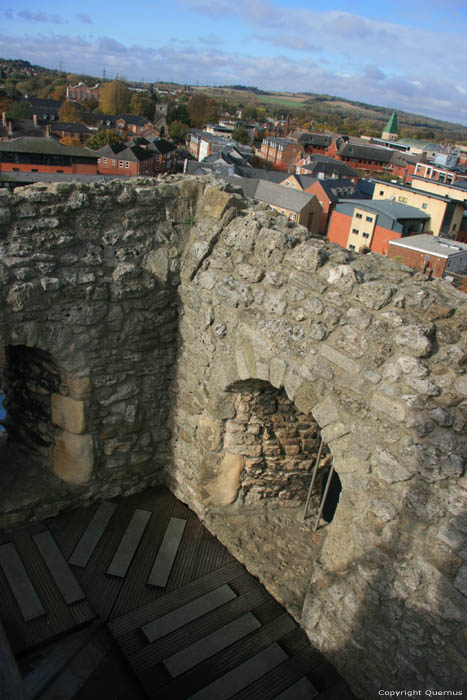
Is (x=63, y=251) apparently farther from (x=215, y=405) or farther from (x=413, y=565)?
(x=413, y=565)

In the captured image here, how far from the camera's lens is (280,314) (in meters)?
4.35

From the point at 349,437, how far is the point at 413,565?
38.7 inches

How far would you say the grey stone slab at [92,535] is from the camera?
497 cm

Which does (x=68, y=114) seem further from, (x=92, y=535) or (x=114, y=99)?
(x=92, y=535)

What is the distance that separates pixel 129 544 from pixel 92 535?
43 cm

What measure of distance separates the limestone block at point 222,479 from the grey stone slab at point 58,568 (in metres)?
1.60

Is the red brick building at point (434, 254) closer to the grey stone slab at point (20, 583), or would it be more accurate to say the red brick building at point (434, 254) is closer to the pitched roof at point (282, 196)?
the pitched roof at point (282, 196)

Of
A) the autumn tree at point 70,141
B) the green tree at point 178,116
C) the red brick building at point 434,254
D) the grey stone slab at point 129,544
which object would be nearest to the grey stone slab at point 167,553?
the grey stone slab at point 129,544

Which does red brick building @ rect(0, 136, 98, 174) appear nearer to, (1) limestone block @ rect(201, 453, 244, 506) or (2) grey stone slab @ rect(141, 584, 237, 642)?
(1) limestone block @ rect(201, 453, 244, 506)

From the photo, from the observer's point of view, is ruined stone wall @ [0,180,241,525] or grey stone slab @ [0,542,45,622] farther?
ruined stone wall @ [0,180,241,525]

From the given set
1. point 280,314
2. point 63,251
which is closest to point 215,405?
point 280,314

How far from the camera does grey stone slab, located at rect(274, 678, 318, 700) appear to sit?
13.0 ft

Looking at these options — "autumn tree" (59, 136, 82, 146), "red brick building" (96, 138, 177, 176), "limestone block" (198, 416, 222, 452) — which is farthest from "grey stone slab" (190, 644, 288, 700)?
"autumn tree" (59, 136, 82, 146)

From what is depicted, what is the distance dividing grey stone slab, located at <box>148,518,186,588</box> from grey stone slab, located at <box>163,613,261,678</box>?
2.31 ft
